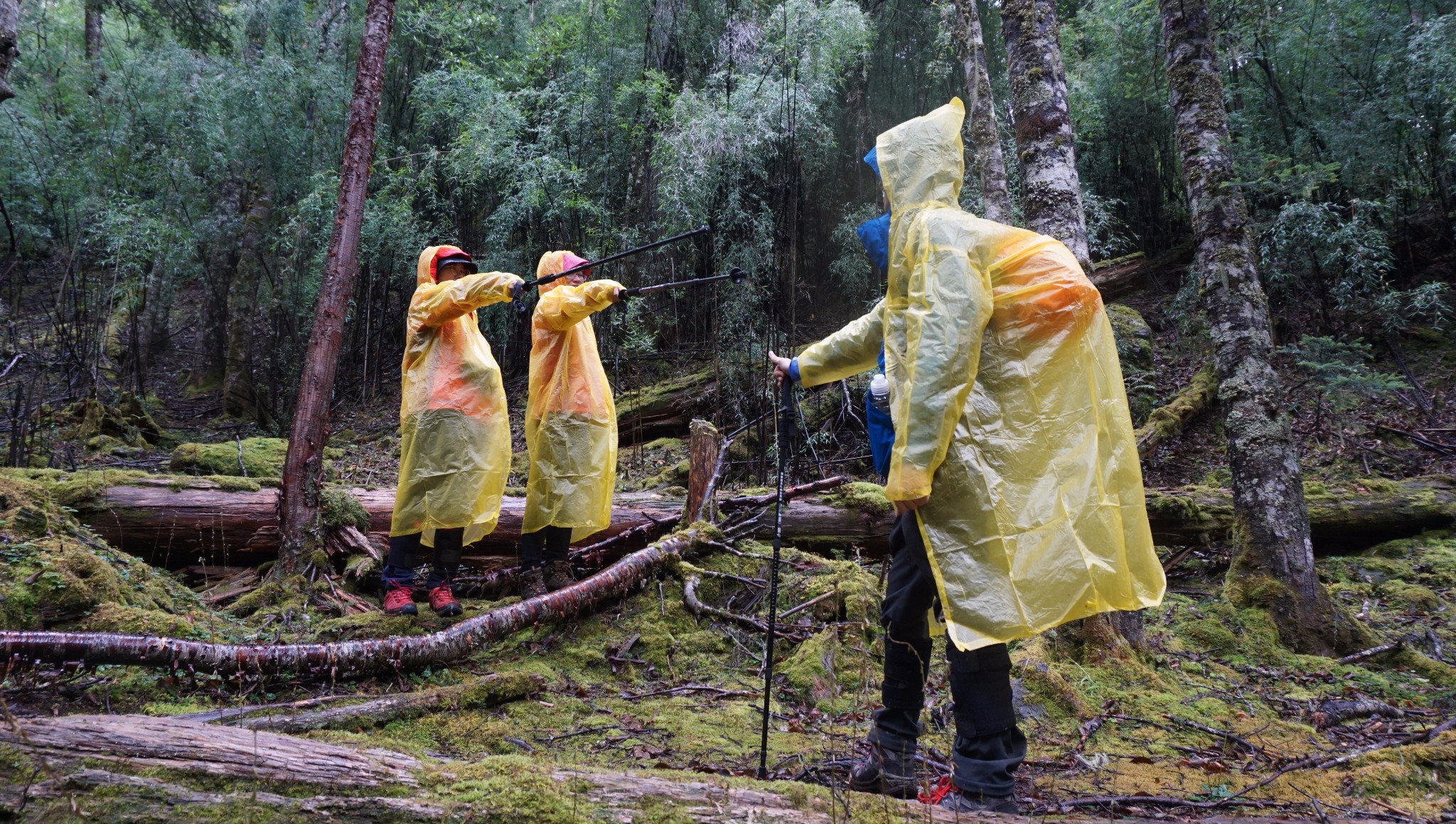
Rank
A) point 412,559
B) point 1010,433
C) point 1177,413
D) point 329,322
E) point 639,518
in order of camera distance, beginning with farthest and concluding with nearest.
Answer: point 1177,413
point 639,518
point 329,322
point 412,559
point 1010,433

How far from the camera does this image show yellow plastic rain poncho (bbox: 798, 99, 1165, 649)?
1.92 m

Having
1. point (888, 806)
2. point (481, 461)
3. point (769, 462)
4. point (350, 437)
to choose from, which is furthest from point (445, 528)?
point (350, 437)

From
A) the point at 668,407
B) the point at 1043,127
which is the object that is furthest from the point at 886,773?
the point at 668,407

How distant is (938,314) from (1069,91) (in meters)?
9.70

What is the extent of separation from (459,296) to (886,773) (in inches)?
118

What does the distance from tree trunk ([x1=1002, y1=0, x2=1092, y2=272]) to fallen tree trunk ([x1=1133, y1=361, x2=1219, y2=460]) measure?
3.53 metres

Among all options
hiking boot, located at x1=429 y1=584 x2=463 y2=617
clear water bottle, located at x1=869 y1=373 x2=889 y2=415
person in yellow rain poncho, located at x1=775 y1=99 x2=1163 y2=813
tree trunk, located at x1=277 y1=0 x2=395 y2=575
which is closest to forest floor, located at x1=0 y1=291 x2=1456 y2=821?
hiking boot, located at x1=429 y1=584 x2=463 y2=617

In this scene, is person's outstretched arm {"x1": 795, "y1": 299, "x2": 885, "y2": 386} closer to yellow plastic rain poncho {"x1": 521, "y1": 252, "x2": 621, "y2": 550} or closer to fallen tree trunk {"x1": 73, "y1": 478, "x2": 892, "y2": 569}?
yellow plastic rain poncho {"x1": 521, "y1": 252, "x2": 621, "y2": 550}

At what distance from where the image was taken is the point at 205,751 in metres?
1.58

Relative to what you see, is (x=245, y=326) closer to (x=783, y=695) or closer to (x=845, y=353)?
(x=783, y=695)

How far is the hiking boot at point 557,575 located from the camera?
419 cm

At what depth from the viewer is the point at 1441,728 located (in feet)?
8.38

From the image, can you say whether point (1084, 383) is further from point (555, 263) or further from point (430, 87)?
point (430, 87)

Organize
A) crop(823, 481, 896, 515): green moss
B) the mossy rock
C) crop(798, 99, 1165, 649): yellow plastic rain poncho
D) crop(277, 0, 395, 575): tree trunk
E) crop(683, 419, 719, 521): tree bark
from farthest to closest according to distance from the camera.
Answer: the mossy rock, crop(823, 481, 896, 515): green moss, crop(683, 419, 719, 521): tree bark, crop(277, 0, 395, 575): tree trunk, crop(798, 99, 1165, 649): yellow plastic rain poncho
